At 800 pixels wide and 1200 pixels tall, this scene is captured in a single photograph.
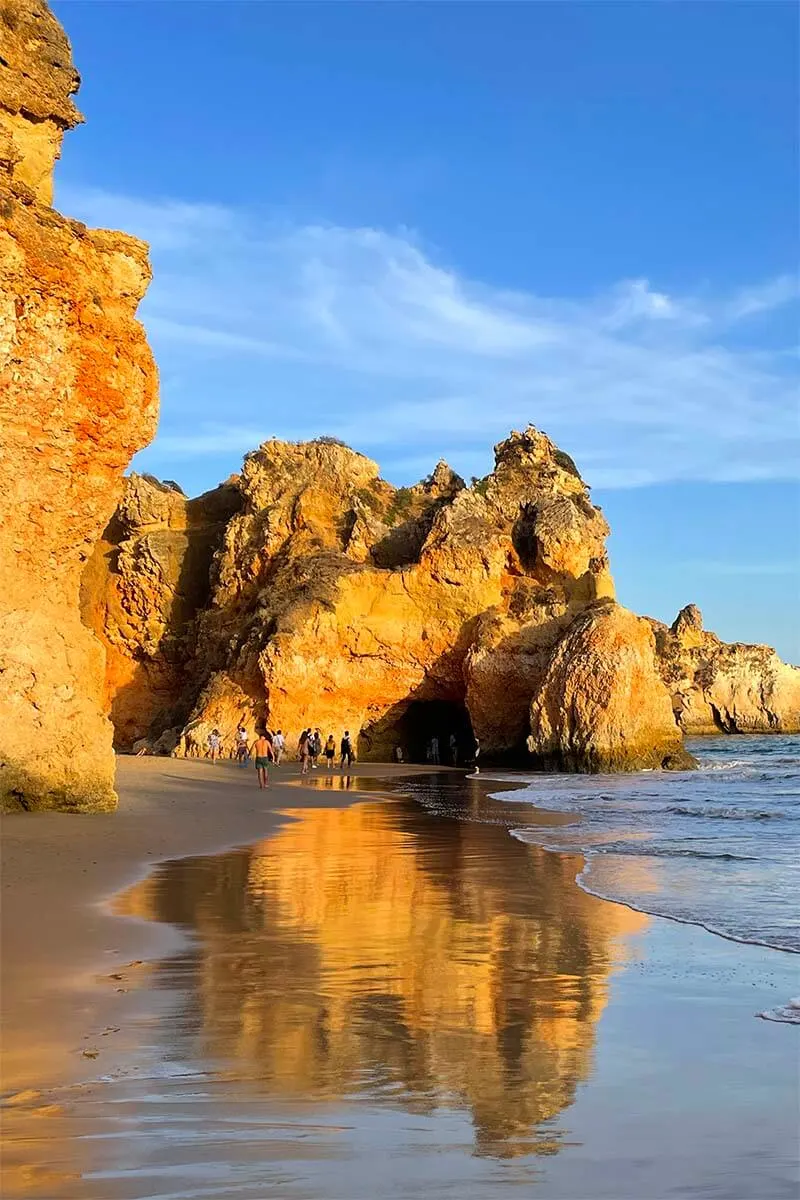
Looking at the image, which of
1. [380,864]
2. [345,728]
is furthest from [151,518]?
[380,864]

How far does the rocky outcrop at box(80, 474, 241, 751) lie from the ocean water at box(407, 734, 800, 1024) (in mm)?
20749

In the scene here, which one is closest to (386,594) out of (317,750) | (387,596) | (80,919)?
(387,596)

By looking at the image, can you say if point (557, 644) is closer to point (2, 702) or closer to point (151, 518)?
point (151, 518)

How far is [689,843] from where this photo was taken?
1312cm

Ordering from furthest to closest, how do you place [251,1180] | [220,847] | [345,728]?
[345,728], [220,847], [251,1180]

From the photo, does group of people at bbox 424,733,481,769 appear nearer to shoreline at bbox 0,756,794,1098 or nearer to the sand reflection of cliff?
shoreline at bbox 0,756,794,1098

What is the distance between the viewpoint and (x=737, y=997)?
5383 millimetres

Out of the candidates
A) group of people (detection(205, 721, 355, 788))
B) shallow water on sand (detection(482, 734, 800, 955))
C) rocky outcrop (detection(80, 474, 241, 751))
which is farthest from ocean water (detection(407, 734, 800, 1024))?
rocky outcrop (detection(80, 474, 241, 751))

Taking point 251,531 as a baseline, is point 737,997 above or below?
below

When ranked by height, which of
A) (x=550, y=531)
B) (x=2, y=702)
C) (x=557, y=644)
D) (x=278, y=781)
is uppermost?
(x=550, y=531)

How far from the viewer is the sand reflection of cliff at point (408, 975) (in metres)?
3.92

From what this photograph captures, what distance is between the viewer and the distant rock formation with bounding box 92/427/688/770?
37.0 metres

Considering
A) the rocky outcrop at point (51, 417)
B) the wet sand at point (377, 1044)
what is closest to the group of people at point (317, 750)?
the rocky outcrop at point (51, 417)

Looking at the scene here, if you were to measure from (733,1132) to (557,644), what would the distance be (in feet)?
109
